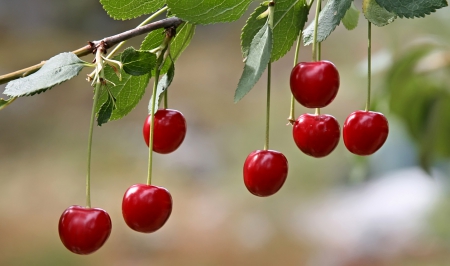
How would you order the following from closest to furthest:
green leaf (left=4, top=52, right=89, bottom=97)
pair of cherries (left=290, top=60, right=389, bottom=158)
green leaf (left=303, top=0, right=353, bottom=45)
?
green leaf (left=4, top=52, right=89, bottom=97) → green leaf (left=303, top=0, right=353, bottom=45) → pair of cherries (left=290, top=60, right=389, bottom=158)

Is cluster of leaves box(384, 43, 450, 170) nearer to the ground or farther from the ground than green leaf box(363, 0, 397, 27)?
farther from the ground

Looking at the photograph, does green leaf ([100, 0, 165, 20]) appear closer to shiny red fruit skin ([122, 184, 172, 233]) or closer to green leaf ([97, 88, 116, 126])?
green leaf ([97, 88, 116, 126])

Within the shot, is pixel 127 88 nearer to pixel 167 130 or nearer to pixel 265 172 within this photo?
pixel 167 130

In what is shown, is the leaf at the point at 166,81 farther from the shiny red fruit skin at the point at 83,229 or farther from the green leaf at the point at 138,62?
the shiny red fruit skin at the point at 83,229

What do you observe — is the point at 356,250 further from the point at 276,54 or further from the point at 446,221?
the point at 276,54

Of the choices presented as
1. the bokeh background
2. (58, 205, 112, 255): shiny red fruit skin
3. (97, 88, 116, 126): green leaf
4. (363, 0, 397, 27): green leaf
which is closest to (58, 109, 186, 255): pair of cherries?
(58, 205, 112, 255): shiny red fruit skin

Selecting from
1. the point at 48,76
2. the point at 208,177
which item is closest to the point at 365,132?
the point at 48,76

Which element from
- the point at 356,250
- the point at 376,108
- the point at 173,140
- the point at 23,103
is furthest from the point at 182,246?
the point at 173,140

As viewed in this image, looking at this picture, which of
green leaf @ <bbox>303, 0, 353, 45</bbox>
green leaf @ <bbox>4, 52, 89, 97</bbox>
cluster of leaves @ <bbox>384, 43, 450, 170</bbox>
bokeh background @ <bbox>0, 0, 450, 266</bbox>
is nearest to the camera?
green leaf @ <bbox>4, 52, 89, 97</bbox>
